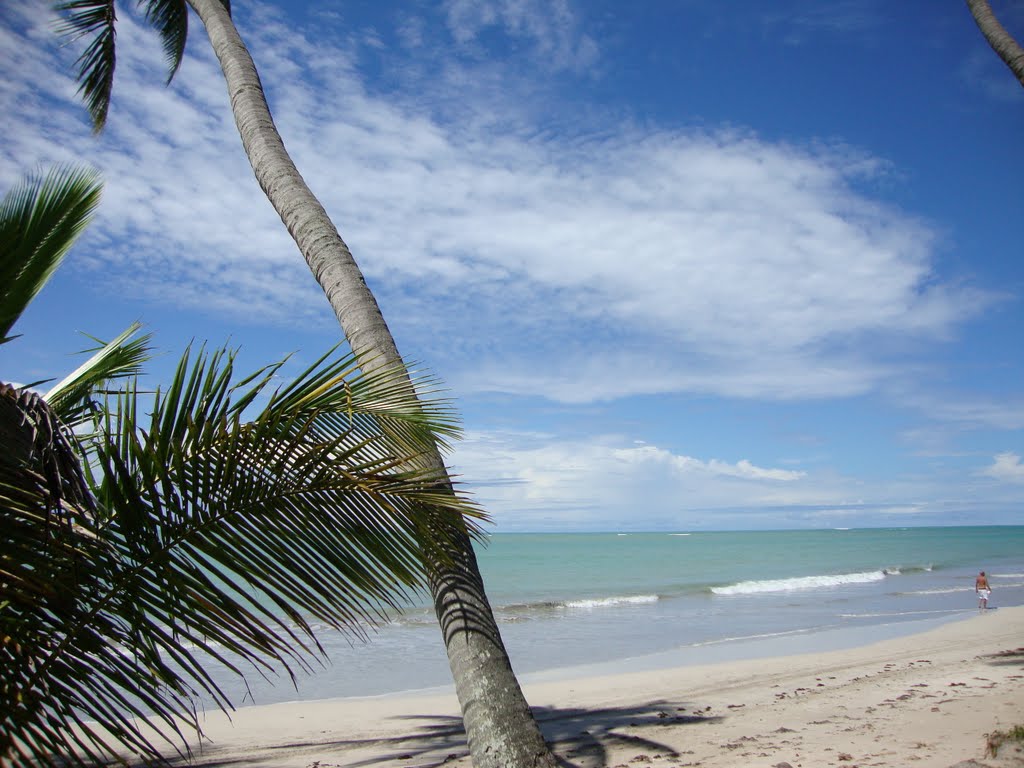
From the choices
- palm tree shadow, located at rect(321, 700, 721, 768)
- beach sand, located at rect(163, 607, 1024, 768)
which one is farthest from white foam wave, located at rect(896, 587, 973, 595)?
palm tree shadow, located at rect(321, 700, 721, 768)

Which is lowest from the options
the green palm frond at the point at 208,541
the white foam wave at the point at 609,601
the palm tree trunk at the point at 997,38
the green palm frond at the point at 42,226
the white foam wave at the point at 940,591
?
the white foam wave at the point at 940,591

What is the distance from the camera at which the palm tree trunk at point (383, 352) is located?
3619mm

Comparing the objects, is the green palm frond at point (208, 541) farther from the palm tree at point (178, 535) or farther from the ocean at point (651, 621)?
the ocean at point (651, 621)

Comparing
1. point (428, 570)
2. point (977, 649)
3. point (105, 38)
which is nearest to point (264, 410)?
→ point (428, 570)

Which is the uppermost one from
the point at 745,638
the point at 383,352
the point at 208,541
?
the point at 383,352

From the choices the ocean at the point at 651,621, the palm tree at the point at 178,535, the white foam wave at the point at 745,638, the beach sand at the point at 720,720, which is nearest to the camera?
the palm tree at the point at 178,535

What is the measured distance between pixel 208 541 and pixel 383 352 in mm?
2018

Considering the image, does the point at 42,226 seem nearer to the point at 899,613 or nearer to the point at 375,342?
the point at 375,342

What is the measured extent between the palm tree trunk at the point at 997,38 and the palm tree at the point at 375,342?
6760 millimetres

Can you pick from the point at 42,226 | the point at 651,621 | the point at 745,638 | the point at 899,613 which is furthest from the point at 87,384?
the point at 899,613

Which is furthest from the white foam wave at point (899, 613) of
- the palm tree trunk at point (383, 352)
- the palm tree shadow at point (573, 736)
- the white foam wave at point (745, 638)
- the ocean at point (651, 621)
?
the palm tree trunk at point (383, 352)

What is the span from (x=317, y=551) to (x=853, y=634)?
17.3 m

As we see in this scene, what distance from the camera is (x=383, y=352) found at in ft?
14.4

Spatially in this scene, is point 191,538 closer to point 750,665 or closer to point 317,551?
point 317,551
